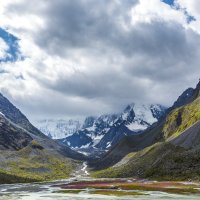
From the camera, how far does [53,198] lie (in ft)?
376

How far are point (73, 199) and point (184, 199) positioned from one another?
28.0 m

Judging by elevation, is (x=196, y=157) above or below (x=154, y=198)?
above

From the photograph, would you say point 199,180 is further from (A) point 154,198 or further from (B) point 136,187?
(A) point 154,198

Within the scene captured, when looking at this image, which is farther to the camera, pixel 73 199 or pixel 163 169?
pixel 163 169

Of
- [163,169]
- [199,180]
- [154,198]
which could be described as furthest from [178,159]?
[154,198]

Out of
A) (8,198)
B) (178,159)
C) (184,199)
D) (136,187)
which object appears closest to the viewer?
(184,199)

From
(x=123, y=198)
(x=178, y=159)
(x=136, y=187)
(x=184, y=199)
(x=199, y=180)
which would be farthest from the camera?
(x=178, y=159)

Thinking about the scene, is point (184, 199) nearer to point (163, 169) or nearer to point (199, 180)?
point (199, 180)

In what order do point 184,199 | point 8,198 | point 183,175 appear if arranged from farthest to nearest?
point 183,175 → point 8,198 → point 184,199

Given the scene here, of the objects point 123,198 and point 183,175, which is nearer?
point 123,198

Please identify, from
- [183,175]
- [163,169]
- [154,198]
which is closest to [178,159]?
[163,169]

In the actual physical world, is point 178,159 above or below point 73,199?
above

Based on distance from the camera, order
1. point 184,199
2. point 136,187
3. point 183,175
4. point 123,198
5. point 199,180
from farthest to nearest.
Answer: point 183,175
point 199,180
point 136,187
point 123,198
point 184,199

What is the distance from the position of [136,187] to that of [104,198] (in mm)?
42566
